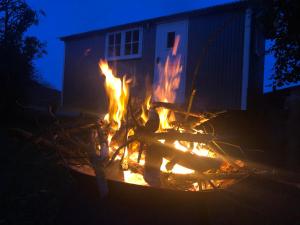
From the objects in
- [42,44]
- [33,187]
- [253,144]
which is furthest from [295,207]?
[42,44]

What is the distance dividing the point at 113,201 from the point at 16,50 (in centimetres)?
1117

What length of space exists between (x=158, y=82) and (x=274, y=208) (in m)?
8.48

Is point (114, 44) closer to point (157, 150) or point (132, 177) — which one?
point (132, 177)

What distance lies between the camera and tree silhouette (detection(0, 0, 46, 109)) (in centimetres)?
1135

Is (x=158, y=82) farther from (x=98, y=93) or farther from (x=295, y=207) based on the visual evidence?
(x=295, y=207)

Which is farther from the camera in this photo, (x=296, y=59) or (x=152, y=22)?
(x=152, y=22)

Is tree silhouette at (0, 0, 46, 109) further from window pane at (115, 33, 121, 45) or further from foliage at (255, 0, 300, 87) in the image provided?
foliage at (255, 0, 300, 87)

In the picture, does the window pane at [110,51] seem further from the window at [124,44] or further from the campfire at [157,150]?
the campfire at [157,150]

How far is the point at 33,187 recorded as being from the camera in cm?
457

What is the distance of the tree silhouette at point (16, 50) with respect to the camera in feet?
37.2

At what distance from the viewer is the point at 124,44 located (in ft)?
43.7

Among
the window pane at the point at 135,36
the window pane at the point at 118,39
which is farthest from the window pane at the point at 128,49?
the window pane at the point at 118,39

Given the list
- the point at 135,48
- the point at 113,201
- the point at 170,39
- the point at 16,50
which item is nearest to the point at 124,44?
the point at 135,48

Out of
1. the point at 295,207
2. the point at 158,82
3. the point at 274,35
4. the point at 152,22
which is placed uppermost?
the point at 152,22
